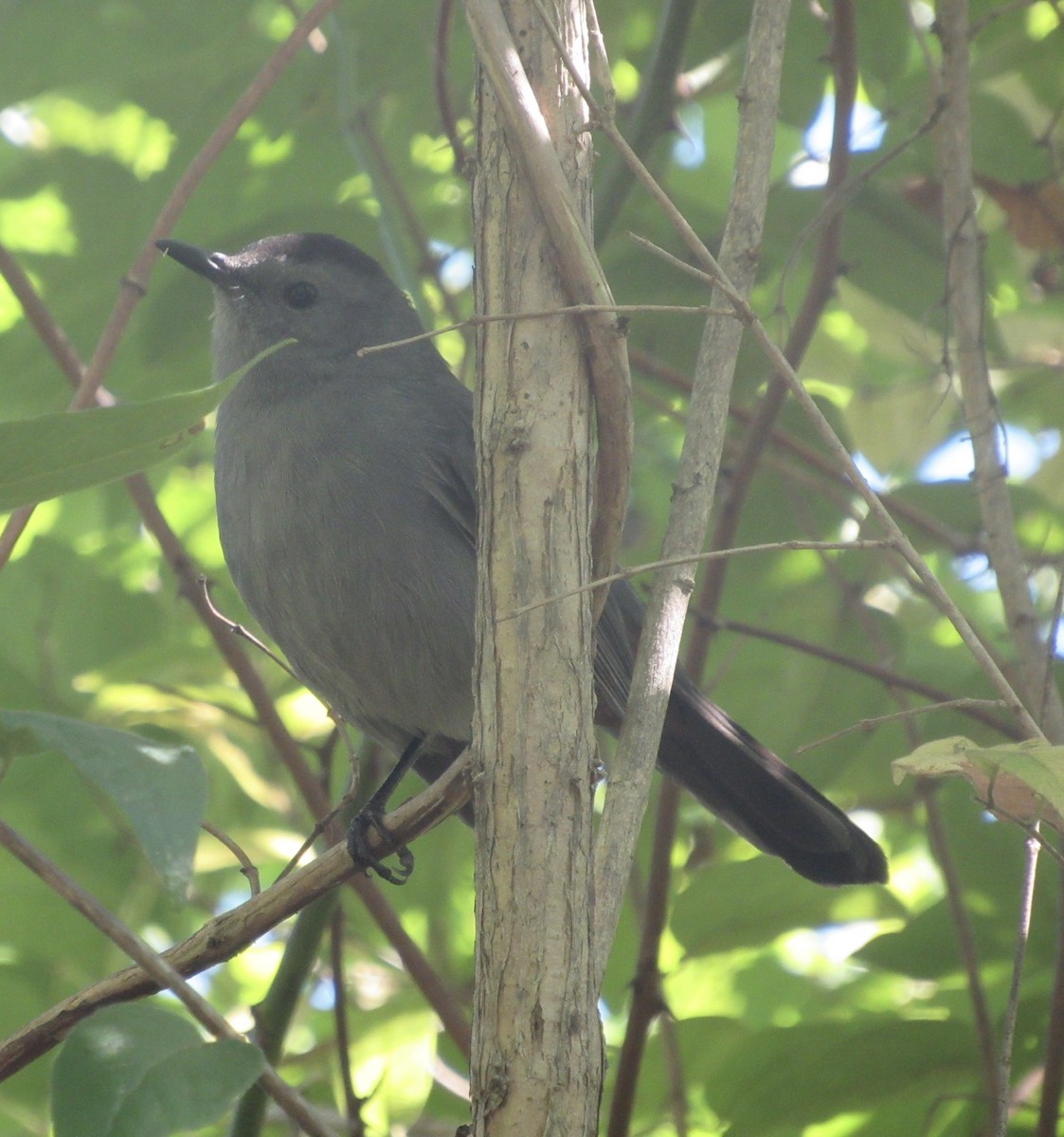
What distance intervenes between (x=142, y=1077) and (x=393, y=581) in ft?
5.55

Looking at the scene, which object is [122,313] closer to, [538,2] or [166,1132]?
[538,2]

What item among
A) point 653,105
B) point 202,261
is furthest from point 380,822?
point 653,105

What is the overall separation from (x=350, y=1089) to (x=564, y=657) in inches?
56.1

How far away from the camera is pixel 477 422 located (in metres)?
1.86

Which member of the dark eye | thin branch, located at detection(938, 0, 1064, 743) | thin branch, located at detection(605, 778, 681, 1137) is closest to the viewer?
thin branch, located at detection(938, 0, 1064, 743)

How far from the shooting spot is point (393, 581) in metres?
3.08

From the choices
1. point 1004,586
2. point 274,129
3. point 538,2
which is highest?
point 274,129

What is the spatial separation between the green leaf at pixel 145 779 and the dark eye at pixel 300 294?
7.59 feet

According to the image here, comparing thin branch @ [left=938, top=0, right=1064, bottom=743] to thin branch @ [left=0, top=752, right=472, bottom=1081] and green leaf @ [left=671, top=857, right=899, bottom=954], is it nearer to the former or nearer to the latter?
green leaf @ [left=671, top=857, right=899, bottom=954]

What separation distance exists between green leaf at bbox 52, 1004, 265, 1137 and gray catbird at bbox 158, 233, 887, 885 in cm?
160

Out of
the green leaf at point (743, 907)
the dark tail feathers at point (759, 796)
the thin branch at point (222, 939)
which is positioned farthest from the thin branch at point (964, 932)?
the thin branch at point (222, 939)

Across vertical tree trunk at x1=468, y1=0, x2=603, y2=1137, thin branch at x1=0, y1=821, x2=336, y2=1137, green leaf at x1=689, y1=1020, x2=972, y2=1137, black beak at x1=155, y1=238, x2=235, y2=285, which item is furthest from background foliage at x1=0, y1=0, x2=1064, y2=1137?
thin branch at x1=0, y1=821, x2=336, y2=1137

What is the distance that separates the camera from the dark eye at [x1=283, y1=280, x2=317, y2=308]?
151 inches

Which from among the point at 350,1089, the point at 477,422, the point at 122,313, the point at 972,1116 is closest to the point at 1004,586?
the point at 972,1116
